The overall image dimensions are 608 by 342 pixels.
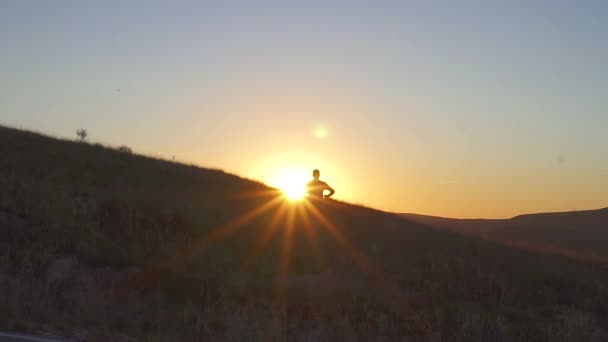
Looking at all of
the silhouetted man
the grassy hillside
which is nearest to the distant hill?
the grassy hillside

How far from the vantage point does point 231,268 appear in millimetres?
18203

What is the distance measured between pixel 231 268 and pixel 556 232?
5345 centimetres

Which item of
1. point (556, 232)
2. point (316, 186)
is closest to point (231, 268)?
point (316, 186)

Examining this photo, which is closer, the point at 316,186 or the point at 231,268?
the point at 231,268

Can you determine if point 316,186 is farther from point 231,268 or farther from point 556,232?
point 556,232

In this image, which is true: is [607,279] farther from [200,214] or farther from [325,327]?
[325,327]

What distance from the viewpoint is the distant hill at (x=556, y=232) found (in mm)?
47225

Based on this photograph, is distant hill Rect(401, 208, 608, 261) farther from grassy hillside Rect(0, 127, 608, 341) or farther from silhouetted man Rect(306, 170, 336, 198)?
silhouetted man Rect(306, 170, 336, 198)

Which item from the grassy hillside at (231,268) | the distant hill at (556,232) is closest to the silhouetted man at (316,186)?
the grassy hillside at (231,268)

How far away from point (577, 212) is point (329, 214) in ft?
257

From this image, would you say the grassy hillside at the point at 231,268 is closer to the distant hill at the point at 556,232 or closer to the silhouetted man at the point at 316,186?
the silhouetted man at the point at 316,186

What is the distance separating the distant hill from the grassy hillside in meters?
9.57

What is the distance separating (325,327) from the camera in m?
13.5

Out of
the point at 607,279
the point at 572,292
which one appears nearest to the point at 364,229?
the point at 572,292
